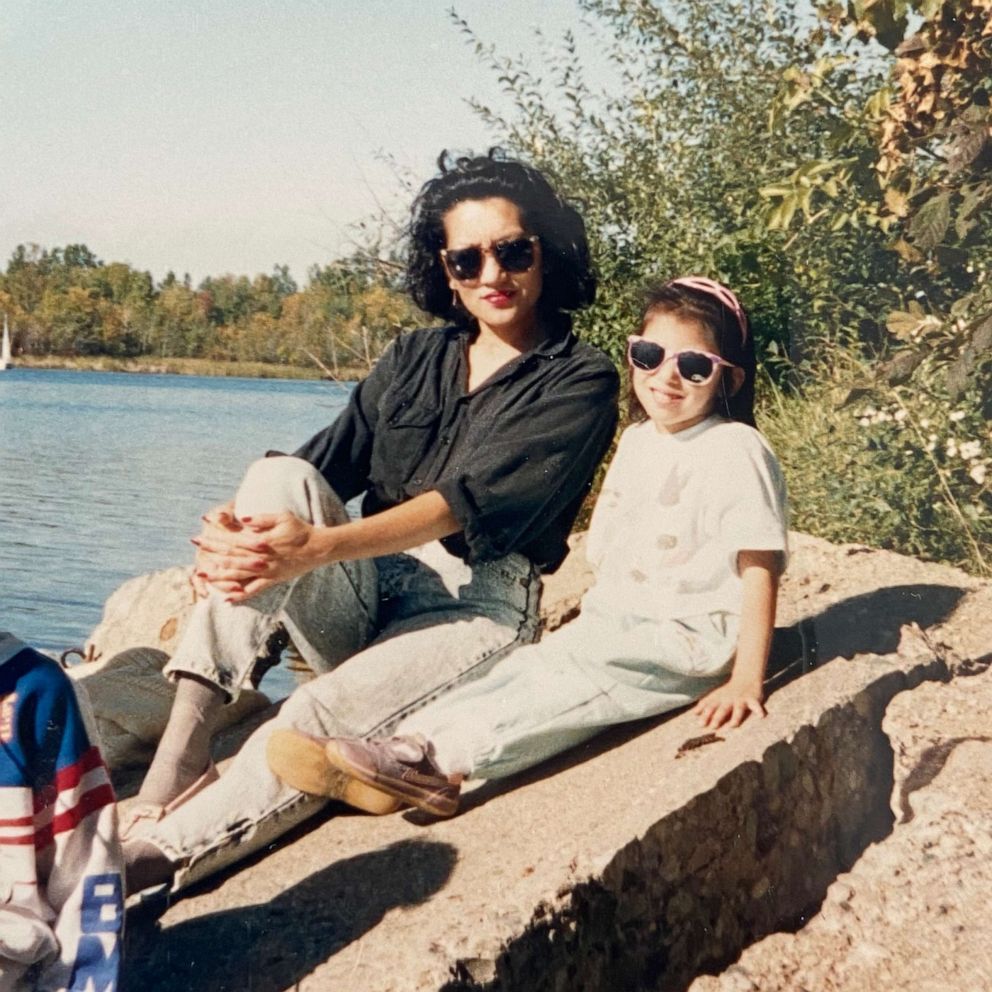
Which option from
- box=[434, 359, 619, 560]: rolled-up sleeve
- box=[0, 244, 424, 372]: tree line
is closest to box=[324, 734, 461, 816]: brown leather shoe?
box=[434, 359, 619, 560]: rolled-up sleeve

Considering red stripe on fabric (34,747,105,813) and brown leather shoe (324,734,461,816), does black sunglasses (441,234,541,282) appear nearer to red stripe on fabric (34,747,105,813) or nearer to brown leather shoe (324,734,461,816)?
brown leather shoe (324,734,461,816)

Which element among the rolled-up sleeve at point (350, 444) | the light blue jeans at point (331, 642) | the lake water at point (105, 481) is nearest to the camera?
the light blue jeans at point (331, 642)

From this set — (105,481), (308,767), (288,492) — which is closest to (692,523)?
(288,492)

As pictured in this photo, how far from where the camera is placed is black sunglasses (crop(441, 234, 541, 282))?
3.32 meters

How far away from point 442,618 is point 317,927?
90 cm

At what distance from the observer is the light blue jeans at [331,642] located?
2.68 metres

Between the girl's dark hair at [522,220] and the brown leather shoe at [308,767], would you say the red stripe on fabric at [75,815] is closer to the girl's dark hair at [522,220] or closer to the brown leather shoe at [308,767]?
the brown leather shoe at [308,767]

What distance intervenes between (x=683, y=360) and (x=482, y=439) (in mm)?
532

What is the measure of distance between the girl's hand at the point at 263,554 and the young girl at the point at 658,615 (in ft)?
1.07

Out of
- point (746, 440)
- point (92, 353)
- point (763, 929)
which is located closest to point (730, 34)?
point (746, 440)

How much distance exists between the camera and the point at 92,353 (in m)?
34.5

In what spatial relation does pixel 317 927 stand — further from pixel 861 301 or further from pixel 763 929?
pixel 861 301

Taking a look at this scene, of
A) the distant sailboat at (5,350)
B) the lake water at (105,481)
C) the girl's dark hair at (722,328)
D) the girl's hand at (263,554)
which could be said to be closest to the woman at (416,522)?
the girl's hand at (263,554)

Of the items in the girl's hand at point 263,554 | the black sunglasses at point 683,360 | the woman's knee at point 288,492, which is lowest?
the girl's hand at point 263,554
